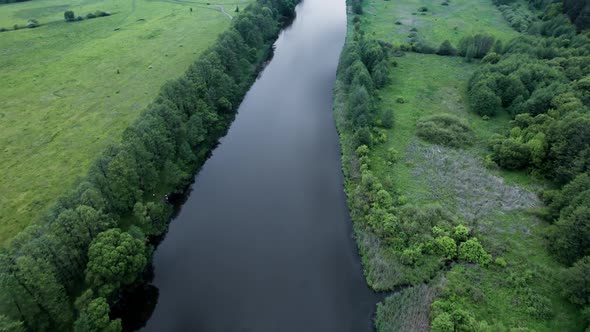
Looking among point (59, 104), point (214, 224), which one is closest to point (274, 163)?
point (214, 224)

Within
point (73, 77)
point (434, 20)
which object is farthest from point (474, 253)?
point (434, 20)

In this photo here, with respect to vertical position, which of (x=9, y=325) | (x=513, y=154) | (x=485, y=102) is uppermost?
(x=485, y=102)

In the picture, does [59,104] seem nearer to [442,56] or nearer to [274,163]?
[274,163]

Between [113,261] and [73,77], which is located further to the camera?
[73,77]

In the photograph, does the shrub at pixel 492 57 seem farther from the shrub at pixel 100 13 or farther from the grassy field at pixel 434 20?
the shrub at pixel 100 13

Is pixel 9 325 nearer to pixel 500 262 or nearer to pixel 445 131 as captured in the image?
pixel 500 262

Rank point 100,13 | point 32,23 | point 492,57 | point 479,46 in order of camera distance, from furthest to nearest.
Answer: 1. point 100,13
2. point 32,23
3. point 479,46
4. point 492,57

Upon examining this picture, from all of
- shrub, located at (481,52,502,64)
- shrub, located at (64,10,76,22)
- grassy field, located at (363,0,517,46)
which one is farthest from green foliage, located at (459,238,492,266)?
shrub, located at (64,10,76,22)
